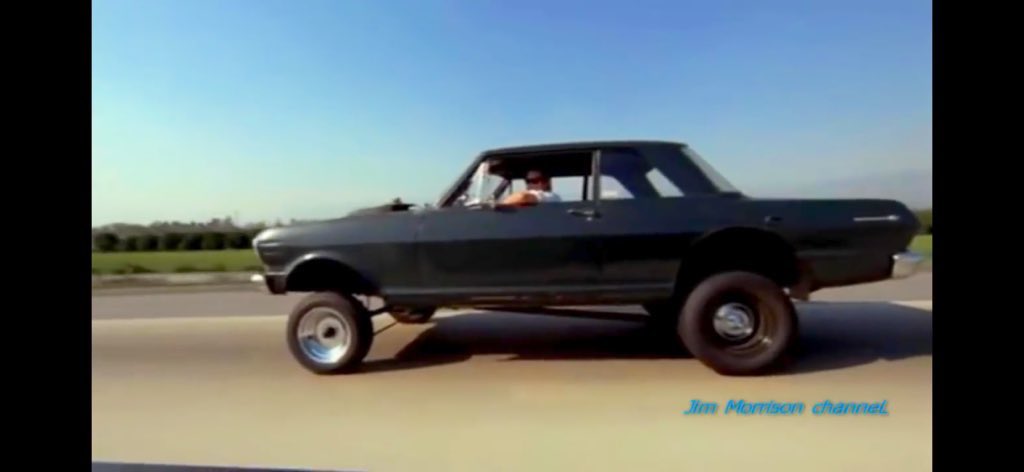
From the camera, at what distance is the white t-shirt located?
8.93 feet

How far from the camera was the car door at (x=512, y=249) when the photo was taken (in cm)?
268

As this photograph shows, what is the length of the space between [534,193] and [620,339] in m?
1.07

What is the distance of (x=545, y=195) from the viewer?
2.74 metres

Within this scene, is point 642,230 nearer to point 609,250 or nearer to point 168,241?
point 609,250

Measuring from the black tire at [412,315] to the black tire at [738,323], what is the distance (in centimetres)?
149

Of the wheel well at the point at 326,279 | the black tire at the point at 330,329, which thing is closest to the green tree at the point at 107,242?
the wheel well at the point at 326,279

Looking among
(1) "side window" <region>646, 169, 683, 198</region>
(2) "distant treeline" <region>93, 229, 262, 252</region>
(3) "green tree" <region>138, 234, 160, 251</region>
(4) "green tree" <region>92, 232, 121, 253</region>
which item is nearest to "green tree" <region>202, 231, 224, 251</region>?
(2) "distant treeline" <region>93, 229, 262, 252</region>
